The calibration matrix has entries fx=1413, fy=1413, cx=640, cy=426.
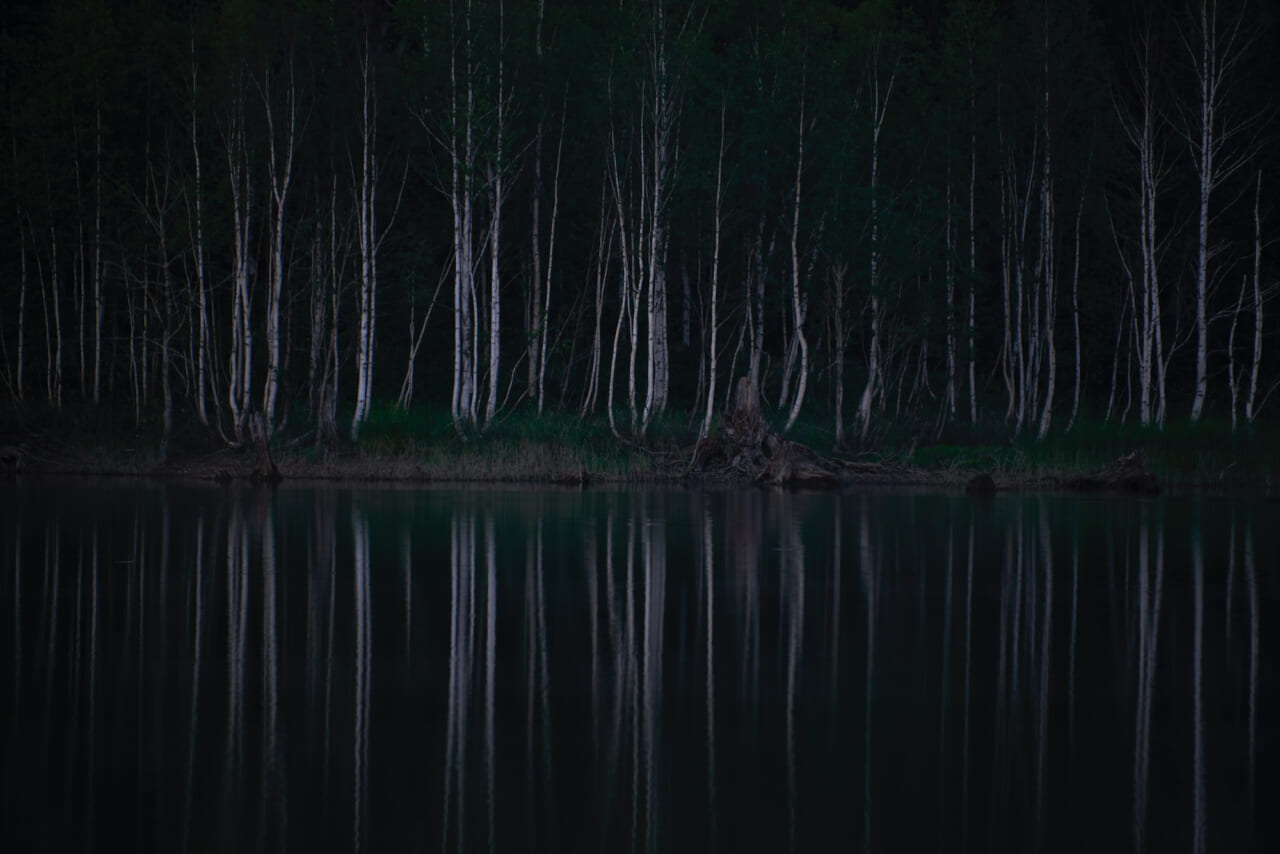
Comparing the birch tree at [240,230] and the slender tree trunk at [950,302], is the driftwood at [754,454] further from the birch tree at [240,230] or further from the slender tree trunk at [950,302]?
the birch tree at [240,230]

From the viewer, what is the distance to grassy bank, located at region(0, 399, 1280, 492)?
113 feet

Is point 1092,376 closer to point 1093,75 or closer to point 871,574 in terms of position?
point 1093,75

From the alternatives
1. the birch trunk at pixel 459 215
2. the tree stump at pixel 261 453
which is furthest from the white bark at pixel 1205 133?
the tree stump at pixel 261 453

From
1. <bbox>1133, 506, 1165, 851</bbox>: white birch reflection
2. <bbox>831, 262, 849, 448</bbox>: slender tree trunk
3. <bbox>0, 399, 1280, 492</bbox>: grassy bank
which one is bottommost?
<bbox>1133, 506, 1165, 851</bbox>: white birch reflection

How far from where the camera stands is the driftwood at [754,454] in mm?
33906

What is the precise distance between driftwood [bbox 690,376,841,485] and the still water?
1296cm

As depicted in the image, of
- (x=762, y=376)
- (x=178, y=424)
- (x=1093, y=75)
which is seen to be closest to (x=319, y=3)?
(x=178, y=424)

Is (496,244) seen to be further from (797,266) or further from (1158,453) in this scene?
(1158,453)

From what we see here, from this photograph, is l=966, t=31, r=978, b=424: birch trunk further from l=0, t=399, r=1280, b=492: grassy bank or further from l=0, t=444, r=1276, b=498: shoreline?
l=0, t=444, r=1276, b=498: shoreline

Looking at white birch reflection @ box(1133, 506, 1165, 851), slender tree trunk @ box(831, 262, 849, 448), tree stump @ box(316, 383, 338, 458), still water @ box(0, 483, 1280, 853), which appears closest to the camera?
still water @ box(0, 483, 1280, 853)

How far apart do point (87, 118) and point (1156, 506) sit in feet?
109

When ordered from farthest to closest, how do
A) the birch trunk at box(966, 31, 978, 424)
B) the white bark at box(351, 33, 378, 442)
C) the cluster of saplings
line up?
1. the birch trunk at box(966, 31, 978, 424)
2. the cluster of saplings
3. the white bark at box(351, 33, 378, 442)

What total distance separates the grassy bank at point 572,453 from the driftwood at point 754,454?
934 mm

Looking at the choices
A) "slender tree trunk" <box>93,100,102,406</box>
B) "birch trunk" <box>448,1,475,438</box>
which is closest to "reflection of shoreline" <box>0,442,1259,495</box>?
"birch trunk" <box>448,1,475,438</box>
